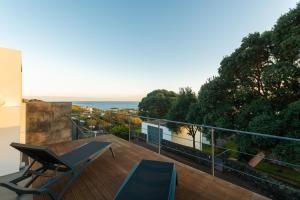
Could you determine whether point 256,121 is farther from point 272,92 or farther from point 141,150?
point 141,150

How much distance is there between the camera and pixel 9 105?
2955 mm

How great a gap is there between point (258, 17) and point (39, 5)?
425 inches

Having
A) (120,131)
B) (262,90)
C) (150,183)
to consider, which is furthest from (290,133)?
(120,131)

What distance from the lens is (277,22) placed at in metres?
7.01

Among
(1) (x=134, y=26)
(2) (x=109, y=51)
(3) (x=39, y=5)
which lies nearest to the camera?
(3) (x=39, y=5)

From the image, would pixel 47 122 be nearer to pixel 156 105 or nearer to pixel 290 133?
pixel 290 133

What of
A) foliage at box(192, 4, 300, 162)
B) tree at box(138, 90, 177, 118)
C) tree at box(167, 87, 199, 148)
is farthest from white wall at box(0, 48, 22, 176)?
tree at box(138, 90, 177, 118)

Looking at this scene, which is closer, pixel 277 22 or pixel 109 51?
pixel 277 22

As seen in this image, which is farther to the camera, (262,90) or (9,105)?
(262,90)

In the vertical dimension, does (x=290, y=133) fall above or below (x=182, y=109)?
below

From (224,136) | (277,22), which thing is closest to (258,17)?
(277,22)

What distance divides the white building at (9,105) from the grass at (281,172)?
1130 cm

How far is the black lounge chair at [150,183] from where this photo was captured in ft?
5.09

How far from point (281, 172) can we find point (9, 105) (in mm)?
12979
